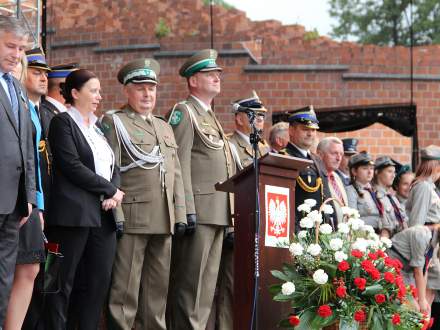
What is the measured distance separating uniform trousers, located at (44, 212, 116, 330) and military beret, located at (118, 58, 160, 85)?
1.18 m

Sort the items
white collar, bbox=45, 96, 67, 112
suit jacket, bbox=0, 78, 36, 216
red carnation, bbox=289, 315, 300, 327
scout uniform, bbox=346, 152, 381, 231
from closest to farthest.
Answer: suit jacket, bbox=0, 78, 36, 216
red carnation, bbox=289, 315, 300, 327
white collar, bbox=45, 96, 67, 112
scout uniform, bbox=346, 152, 381, 231

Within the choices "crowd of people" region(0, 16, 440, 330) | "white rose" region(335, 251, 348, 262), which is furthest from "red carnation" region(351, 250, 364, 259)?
"crowd of people" region(0, 16, 440, 330)

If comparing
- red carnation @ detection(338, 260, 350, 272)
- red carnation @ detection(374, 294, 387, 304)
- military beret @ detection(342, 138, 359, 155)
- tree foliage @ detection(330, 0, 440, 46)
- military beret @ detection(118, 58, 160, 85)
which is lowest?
red carnation @ detection(374, 294, 387, 304)

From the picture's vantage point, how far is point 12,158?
18.4ft

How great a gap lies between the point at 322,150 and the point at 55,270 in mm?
3221

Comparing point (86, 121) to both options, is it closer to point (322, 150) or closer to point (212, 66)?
point (212, 66)

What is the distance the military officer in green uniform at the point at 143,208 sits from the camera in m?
7.20

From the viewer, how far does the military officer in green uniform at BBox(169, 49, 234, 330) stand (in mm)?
7645

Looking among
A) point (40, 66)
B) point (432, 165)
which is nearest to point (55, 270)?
point (40, 66)

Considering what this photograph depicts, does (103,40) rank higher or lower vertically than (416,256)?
higher

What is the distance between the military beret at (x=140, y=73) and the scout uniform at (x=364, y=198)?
8.64ft

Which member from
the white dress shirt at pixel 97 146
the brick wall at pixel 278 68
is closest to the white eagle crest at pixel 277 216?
the white dress shirt at pixel 97 146

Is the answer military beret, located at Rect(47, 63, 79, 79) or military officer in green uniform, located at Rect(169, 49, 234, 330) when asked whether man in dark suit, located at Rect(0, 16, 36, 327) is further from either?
military officer in green uniform, located at Rect(169, 49, 234, 330)

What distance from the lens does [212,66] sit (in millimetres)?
8125
